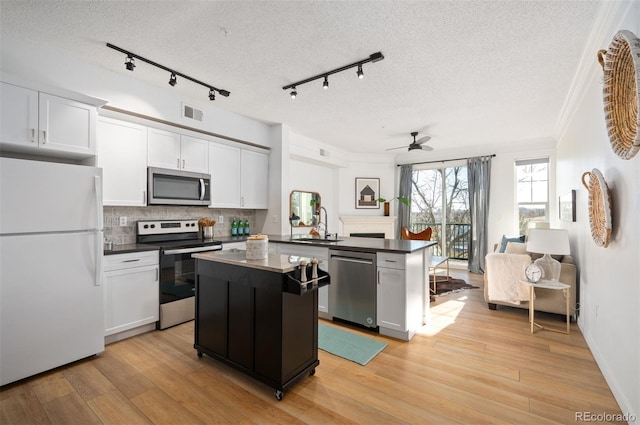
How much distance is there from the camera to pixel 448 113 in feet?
14.6

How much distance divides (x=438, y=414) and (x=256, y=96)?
3750 mm

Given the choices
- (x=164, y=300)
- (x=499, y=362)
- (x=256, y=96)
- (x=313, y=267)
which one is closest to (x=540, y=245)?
(x=499, y=362)

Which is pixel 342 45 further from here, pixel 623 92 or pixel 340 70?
pixel 623 92

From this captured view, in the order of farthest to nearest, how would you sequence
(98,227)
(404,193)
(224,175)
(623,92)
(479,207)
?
(404,193) → (479,207) → (224,175) → (98,227) → (623,92)

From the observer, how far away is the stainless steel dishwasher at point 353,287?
312 centimetres

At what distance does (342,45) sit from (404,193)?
5155mm

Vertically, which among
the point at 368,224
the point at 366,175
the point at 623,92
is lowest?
the point at 368,224

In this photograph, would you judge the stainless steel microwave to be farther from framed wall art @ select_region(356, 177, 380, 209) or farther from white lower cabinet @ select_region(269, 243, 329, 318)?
framed wall art @ select_region(356, 177, 380, 209)

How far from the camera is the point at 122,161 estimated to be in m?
3.26

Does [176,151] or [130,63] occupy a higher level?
[130,63]

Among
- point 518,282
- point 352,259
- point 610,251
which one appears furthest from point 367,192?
point 610,251

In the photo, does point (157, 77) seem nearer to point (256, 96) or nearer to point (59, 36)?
point (59, 36)

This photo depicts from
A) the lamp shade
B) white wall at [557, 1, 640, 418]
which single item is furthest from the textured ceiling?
the lamp shade

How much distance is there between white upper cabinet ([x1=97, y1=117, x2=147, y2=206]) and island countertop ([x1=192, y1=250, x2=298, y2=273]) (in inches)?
55.2
